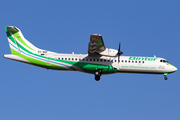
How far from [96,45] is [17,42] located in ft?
36.2

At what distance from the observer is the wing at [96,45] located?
31272 mm

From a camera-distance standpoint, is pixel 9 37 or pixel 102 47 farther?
pixel 9 37

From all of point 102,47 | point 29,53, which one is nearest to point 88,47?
point 102,47

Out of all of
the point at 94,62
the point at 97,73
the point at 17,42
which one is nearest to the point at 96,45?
the point at 94,62

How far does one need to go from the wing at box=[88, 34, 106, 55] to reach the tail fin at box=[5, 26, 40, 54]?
768cm

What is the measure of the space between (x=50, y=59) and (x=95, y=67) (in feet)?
19.1

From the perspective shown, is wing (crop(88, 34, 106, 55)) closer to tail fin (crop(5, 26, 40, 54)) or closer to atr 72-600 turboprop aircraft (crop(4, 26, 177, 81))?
atr 72-600 turboprop aircraft (crop(4, 26, 177, 81))

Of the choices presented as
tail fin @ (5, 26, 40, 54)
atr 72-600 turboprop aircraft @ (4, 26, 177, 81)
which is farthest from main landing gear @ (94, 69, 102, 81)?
tail fin @ (5, 26, 40, 54)

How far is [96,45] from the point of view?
33.0m

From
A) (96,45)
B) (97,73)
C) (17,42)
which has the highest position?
(17,42)

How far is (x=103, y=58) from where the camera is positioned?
3562 centimetres

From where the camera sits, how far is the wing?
103ft

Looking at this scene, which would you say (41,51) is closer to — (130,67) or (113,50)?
(113,50)

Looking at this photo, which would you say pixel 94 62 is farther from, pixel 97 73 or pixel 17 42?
pixel 17 42
